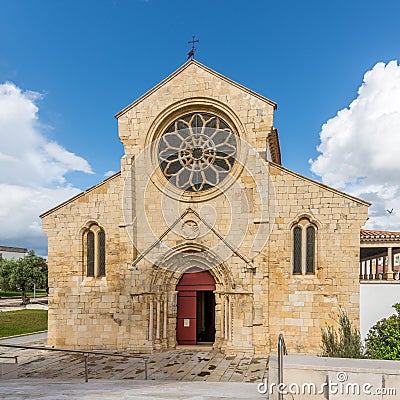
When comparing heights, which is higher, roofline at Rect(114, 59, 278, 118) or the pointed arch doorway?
roofline at Rect(114, 59, 278, 118)

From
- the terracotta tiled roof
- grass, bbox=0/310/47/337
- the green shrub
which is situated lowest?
grass, bbox=0/310/47/337

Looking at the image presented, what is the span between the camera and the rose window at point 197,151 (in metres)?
15.4

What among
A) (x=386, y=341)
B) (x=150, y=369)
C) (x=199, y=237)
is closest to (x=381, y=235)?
(x=386, y=341)

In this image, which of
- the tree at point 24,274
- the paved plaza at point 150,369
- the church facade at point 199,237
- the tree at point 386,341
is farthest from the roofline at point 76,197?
the tree at point 24,274

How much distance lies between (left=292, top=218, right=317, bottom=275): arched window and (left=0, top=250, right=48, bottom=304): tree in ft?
113

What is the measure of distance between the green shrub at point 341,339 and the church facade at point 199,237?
1.13 ft

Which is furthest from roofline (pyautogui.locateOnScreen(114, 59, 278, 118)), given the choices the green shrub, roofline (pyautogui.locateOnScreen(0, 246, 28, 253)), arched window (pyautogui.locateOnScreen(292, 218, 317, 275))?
roofline (pyautogui.locateOnScreen(0, 246, 28, 253))

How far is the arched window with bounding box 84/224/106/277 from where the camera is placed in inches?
628

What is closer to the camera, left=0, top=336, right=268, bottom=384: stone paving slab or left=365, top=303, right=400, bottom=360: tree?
left=365, top=303, right=400, bottom=360: tree

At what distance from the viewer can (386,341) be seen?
426 inches

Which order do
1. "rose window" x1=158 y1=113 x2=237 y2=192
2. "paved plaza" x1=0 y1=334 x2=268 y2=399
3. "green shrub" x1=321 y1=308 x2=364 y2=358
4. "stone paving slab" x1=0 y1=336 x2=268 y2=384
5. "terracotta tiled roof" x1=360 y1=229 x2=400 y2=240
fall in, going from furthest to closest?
"rose window" x1=158 y1=113 x2=237 y2=192
"terracotta tiled roof" x1=360 y1=229 x2=400 y2=240
"green shrub" x1=321 y1=308 x2=364 y2=358
"stone paving slab" x1=0 y1=336 x2=268 y2=384
"paved plaza" x1=0 y1=334 x2=268 y2=399

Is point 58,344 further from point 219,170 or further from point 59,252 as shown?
point 219,170

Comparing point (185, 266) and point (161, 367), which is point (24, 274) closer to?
point (185, 266)

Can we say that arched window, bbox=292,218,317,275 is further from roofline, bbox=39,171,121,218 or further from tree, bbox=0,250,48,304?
tree, bbox=0,250,48,304
